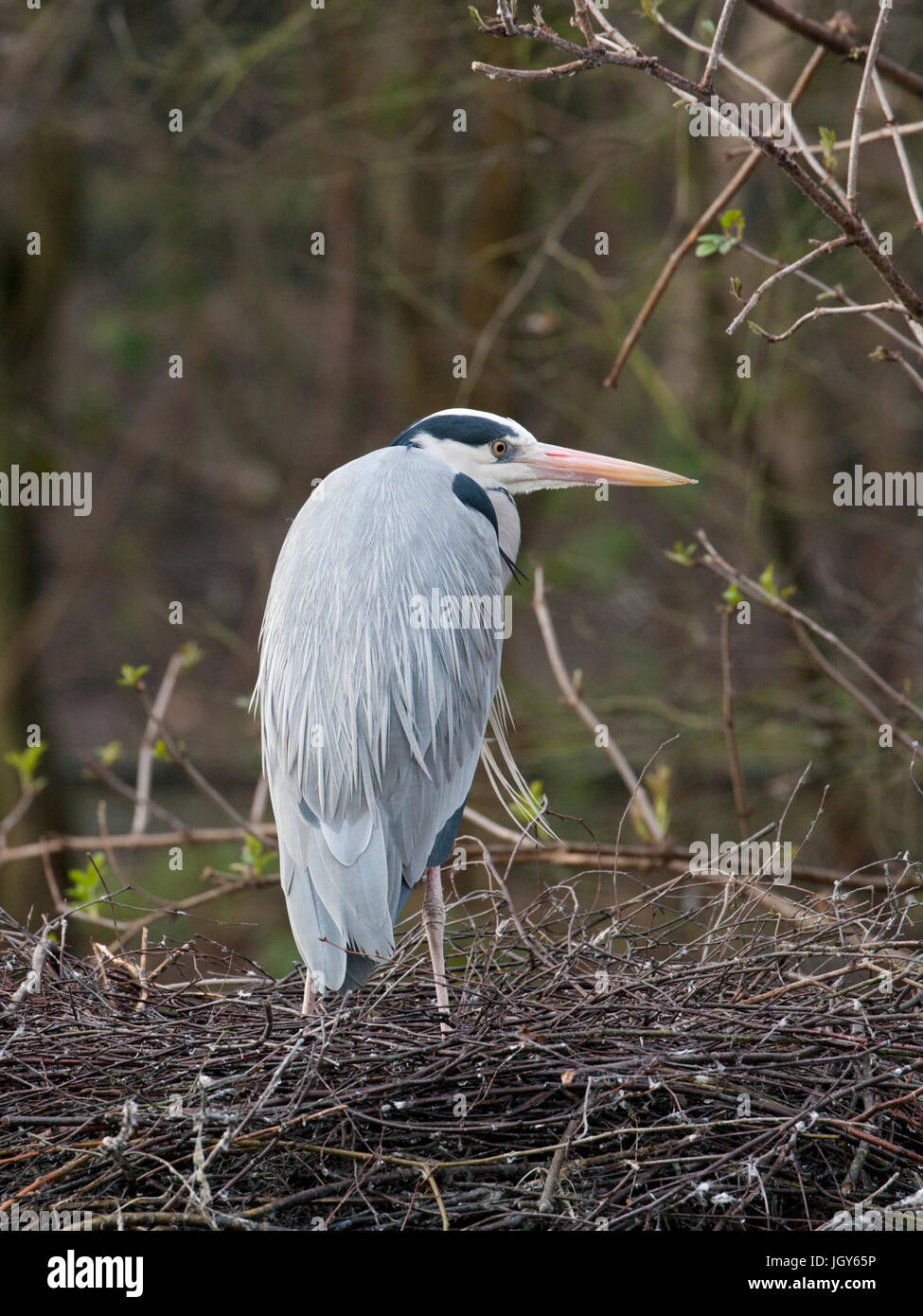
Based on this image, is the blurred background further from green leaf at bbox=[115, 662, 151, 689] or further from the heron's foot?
the heron's foot

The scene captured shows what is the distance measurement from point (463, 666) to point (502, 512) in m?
0.46

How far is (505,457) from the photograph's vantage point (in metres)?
3.24

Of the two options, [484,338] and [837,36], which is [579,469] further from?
[484,338]

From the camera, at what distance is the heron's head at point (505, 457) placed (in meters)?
3.23

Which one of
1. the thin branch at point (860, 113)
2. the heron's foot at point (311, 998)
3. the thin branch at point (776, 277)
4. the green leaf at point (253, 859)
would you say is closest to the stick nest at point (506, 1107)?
the heron's foot at point (311, 998)

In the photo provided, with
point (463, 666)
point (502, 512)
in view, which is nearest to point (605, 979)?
point (463, 666)

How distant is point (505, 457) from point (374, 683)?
70cm

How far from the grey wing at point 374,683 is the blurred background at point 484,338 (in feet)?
3.25

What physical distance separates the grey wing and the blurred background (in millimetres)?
990

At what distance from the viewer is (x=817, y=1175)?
232 cm

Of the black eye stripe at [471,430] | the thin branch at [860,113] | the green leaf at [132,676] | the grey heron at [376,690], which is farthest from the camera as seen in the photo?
the green leaf at [132,676]

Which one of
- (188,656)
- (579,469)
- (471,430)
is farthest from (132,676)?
(579,469)

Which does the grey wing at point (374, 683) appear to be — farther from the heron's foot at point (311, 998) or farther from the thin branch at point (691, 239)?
the thin branch at point (691, 239)
